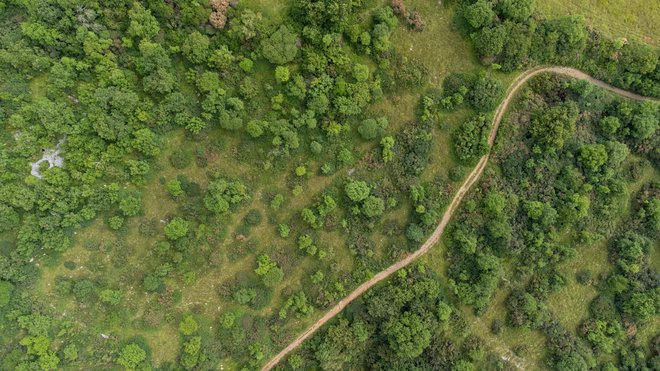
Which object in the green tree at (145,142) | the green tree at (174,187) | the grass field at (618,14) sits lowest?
the green tree at (174,187)

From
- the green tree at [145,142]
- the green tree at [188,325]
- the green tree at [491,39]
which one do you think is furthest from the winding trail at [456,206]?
the green tree at [145,142]

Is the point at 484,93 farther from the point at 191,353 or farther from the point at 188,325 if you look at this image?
the point at 191,353

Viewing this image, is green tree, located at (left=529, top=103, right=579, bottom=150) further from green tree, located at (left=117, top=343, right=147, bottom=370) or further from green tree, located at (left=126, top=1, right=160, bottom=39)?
green tree, located at (left=117, top=343, right=147, bottom=370)

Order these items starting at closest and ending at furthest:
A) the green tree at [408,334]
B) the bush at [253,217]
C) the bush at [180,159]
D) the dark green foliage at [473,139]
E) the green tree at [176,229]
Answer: the green tree at [176,229], the bush at [180,159], the bush at [253,217], the green tree at [408,334], the dark green foliage at [473,139]

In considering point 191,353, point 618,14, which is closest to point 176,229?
point 191,353

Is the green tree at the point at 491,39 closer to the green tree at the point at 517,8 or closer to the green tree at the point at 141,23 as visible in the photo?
the green tree at the point at 517,8

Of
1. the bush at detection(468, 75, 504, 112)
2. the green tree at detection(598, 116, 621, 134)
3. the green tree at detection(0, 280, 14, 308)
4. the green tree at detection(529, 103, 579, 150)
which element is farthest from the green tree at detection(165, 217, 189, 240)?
the green tree at detection(598, 116, 621, 134)
